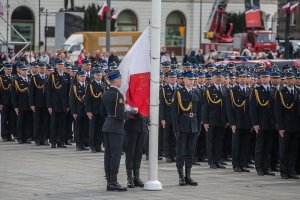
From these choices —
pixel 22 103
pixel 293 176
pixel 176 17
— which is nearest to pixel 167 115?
pixel 293 176

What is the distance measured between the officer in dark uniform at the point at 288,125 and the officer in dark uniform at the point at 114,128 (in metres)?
3.69

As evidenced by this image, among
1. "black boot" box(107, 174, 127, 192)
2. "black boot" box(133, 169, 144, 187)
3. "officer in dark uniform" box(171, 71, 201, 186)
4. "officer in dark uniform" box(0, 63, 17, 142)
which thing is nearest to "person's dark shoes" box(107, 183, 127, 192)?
"black boot" box(107, 174, 127, 192)

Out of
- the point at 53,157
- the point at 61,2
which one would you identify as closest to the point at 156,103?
the point at 53,157

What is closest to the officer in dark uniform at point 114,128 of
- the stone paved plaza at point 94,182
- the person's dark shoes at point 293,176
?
the stone paved plaza at point 94,182

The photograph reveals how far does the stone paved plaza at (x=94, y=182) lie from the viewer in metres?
15.1

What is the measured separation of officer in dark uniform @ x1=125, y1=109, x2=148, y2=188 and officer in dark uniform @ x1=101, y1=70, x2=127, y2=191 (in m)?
0.45

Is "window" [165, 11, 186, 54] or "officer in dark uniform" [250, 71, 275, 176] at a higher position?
"window" [165, 11, 186, 54]

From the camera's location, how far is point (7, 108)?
82.4 feet

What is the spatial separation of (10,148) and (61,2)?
55.2 metres

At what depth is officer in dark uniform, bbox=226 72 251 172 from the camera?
63.1 ft

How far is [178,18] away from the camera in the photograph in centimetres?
8550

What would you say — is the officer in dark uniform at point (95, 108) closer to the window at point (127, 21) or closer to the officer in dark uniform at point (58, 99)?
the officer in dark uniform at point (58, 99)

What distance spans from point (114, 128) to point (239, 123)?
4394 mm

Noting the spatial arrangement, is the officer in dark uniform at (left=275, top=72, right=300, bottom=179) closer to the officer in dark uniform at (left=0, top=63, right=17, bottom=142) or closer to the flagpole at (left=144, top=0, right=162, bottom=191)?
the flagpole at (left=144, top=0, right=162, bottom=191)
